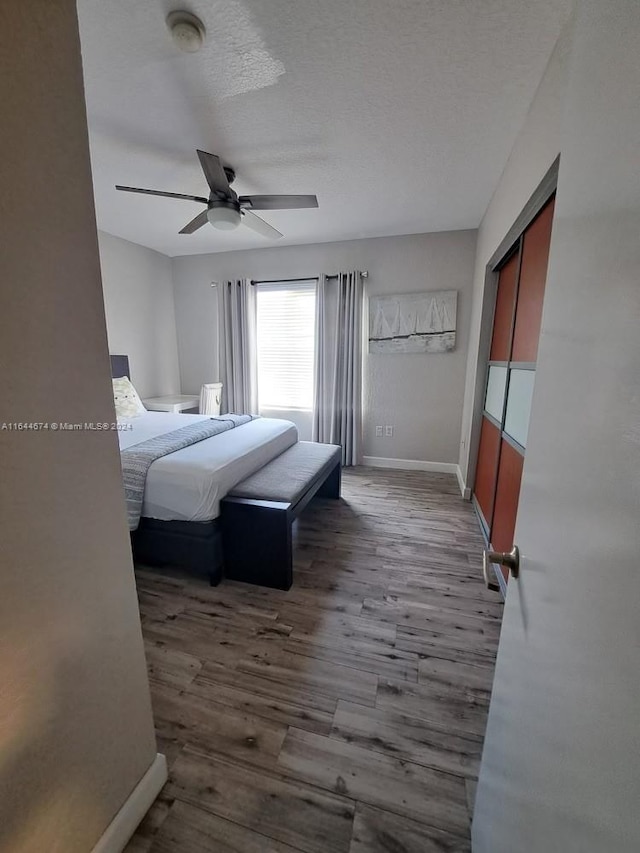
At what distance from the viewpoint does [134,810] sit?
3.18 ft

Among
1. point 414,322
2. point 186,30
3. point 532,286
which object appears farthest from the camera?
point 414,322

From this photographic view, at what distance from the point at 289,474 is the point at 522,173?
2236 millimetres

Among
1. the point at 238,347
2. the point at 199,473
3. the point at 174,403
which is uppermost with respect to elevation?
the point at 238,347

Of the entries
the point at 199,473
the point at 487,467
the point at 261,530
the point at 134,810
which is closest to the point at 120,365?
the point at 199,473

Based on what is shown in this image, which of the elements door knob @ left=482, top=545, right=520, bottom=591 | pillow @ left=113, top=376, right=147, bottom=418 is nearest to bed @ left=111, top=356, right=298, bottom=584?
pillow @ left=113, top=376, right=147, bottom=418

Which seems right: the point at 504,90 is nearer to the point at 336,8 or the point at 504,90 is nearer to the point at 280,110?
the point at 336,8

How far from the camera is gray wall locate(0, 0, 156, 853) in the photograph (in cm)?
63

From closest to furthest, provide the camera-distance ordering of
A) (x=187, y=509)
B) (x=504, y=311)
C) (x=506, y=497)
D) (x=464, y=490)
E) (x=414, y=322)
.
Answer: (x=187, y=509) < (x=506, y=497) < (x=504, y=311) < (x=464, y=490) < (x=414, y=322)

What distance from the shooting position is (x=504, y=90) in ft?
5.33

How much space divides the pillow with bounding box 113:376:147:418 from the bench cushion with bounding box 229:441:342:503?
1635mm

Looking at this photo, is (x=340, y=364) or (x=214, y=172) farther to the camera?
(x=340, y=364)

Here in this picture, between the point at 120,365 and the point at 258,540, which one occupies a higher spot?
the point at 120,365

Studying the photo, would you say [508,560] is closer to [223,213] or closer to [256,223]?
Result: [223,213]

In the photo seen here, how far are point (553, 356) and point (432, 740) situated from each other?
4.58ft
